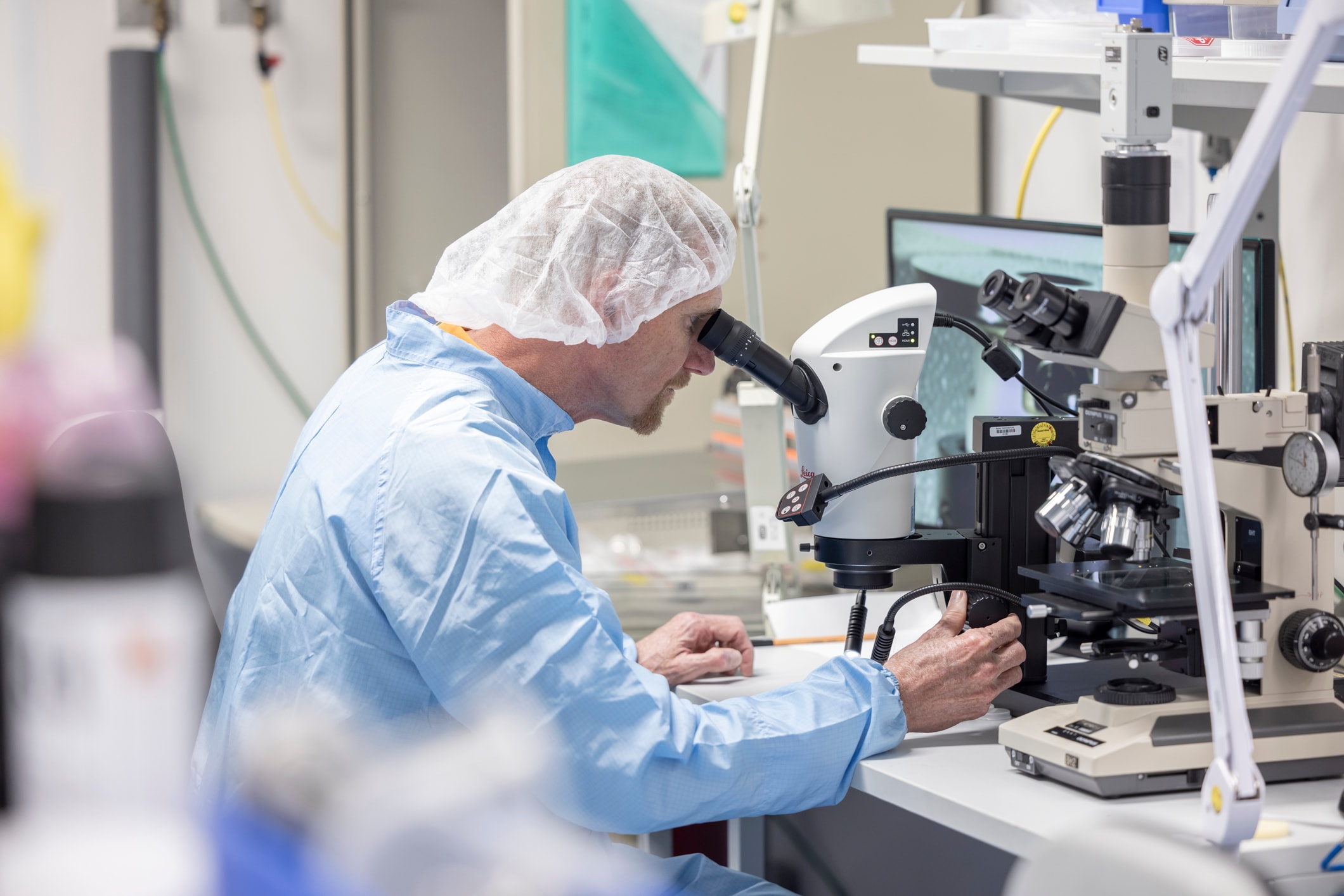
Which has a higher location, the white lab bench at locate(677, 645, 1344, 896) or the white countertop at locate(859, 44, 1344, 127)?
the white countertop at locate(859, 44, 1344, 127)

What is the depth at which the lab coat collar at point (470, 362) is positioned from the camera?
1289 mm

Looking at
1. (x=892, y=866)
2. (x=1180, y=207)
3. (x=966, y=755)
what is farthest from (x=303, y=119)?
(x=966, y=755)

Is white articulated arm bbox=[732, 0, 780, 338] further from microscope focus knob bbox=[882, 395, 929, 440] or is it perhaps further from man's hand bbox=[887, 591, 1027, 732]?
man's hand bbox=[887, 591, 1027, 732]

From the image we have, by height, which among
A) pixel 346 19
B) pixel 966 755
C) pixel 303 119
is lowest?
pixel 966 755

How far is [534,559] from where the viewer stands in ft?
3.45

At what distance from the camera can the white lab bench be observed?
0.97m

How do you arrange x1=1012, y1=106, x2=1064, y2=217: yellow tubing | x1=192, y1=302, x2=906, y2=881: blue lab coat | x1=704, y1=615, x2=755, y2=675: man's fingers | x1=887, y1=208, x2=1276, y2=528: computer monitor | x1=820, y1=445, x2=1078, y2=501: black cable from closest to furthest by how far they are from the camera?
x1=192, y1=302, x2=906, y2=881: blue lab coat → x1=820, y1=445, x2=1078, y2=501: black cable → x1=704, y1=615, x2=755, y2=675: man's fingers → x1=887, y1=208, x2=1276, y2=528: computer monitor → x1=1012, y1=106, x2=1064, y2=217: yellow tubing

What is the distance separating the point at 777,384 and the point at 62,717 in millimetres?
1113

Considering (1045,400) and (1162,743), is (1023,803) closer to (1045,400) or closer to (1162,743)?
(1162,743)

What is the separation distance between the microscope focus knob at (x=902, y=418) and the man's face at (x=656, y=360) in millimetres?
223

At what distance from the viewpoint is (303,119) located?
3.06 m

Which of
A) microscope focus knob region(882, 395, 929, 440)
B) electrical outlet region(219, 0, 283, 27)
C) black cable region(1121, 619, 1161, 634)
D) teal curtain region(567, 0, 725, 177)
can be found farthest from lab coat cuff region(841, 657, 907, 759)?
electrical outlet region(219, 0, 283, 27)

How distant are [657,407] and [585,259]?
223mm

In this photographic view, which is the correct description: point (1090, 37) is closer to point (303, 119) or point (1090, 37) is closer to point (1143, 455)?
point (1143, 455)
